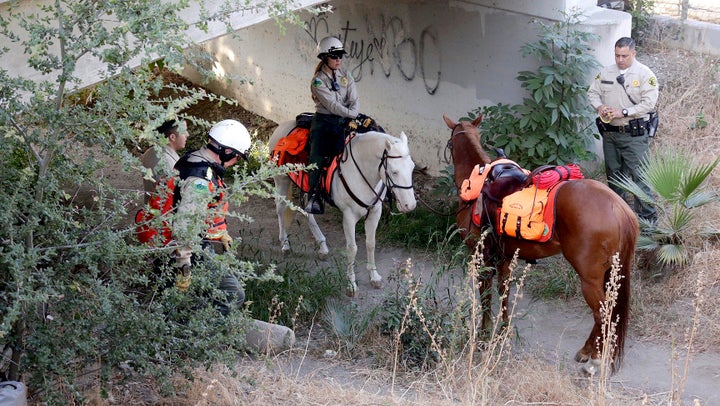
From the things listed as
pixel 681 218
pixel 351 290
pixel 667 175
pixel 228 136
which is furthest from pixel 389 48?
pixel 228 136

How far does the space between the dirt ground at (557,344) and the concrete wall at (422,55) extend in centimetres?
230

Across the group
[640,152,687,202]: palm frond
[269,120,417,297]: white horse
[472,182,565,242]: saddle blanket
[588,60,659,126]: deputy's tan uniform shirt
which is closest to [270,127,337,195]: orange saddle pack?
[269,120,417,297]: white horse

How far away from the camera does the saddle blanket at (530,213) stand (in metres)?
6.70

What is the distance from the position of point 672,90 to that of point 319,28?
5.31 meters

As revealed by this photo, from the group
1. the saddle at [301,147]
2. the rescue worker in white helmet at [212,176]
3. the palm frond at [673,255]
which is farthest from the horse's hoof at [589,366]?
the saddle at [301,147]

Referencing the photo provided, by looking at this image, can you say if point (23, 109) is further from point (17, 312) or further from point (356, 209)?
point (356, 209)

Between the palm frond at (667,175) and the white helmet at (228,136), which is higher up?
the white helmet at (228,136)

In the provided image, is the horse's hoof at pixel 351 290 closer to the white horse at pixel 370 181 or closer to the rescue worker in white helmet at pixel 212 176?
the white horse at pixel 370 181

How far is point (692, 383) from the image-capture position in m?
6.65

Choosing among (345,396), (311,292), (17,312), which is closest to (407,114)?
(311,292)

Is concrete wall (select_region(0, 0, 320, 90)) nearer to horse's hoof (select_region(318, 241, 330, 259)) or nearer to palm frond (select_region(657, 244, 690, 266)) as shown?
horse's hoof (select_region(318, 241, 330, 259))

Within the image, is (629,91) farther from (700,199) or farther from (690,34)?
(690,34)

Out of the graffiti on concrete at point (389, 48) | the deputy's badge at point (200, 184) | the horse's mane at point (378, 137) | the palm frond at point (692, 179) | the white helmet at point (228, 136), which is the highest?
the graffiti on concrete at point (389, 48)

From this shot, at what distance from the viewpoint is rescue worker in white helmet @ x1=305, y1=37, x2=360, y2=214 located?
8766 mm
